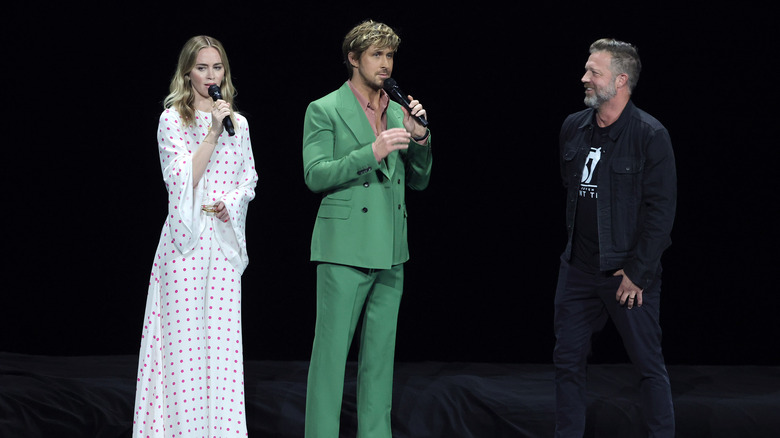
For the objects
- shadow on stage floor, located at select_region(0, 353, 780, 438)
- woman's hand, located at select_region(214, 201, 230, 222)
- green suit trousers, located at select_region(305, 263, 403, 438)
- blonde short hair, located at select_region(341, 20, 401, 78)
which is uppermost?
blonde short hair, located at select_region(341, 20, 401, 78)

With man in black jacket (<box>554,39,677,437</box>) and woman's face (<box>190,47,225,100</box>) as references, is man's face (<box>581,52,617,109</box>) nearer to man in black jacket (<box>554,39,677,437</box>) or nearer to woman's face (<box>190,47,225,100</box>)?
man in black jacket (<box>554,39,677,437</box>)

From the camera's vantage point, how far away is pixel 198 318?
3518 mm

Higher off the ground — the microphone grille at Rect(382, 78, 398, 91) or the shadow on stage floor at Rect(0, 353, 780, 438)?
the microphone grille at Rect(382, 78, 398, 91)

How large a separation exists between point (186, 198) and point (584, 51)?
7.98ft

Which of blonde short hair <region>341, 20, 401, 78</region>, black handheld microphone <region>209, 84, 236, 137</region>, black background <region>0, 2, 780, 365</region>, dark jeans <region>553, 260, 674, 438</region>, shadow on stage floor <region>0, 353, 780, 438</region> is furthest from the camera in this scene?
black background <region>0, 2, 780, 365</region>

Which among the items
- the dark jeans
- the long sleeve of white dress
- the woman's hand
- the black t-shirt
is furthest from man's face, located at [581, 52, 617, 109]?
the woman's hand

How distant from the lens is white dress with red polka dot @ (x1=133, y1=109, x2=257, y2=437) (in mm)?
3488

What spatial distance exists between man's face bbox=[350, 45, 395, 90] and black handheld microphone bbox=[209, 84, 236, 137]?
0.51m

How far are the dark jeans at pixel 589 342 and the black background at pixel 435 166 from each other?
1379mm

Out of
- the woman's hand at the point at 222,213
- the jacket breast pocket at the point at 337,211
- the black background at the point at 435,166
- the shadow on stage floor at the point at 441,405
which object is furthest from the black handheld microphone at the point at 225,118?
the black background at the point at 435,166

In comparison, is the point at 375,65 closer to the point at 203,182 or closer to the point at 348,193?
the point at 348,193

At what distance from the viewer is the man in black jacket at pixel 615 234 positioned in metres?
3.58

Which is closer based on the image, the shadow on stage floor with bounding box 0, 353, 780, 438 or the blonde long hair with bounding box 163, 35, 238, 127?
the blonde long hair with bounding box 163, 35, 238, 127

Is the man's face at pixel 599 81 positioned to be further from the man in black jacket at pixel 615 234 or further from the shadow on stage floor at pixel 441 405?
the shadow on stage floor at pixel 441 405
